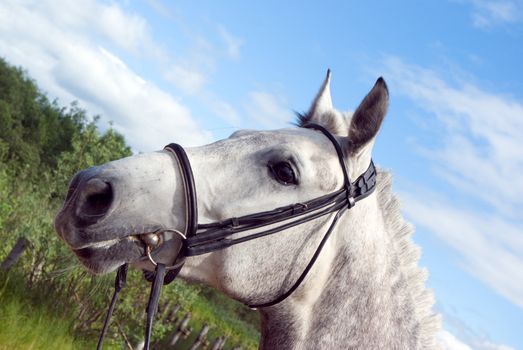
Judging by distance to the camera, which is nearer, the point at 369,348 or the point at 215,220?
the point at 215,220


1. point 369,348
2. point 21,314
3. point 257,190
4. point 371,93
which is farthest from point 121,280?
point 21,314

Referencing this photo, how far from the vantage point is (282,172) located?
3045 mm

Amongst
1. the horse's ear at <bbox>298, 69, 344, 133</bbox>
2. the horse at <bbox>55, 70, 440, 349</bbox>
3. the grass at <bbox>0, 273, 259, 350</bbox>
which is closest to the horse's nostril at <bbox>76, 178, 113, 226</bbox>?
the horse at <bbox>55, 70, 440, 349</bbox>

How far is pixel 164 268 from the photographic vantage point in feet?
9.34

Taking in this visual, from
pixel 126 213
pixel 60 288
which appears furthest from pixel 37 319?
pixel 126 213

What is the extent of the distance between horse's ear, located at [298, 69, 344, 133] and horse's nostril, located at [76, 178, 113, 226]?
5.93 ft

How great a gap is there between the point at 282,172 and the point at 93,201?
1.12 meters

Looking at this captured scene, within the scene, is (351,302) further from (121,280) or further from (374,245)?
(121,280)

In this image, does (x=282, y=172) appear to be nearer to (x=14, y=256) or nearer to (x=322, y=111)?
(x=322, y=111)

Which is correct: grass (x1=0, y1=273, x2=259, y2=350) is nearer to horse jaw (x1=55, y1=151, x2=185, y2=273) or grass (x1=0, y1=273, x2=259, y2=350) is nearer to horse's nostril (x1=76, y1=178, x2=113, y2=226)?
horse jaw (x1=55, y1=151, x2=185, y2=273)

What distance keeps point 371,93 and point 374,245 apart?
3.36 ft

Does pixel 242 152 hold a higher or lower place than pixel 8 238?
lower

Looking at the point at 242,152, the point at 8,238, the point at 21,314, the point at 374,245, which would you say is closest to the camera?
the point at 242,152

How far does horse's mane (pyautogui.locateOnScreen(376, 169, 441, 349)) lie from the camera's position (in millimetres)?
3451
